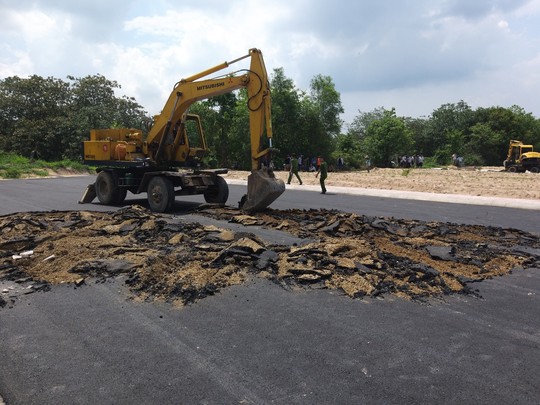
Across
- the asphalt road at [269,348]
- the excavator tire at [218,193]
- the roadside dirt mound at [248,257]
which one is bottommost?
the asphalt road at [269,348]

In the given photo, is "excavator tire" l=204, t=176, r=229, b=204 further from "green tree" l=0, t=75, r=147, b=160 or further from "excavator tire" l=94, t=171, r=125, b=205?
"green tree" l=0, t=75, r=147, b=160

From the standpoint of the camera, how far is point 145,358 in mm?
3926

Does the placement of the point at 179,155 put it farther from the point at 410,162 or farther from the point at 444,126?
the point at 444,126

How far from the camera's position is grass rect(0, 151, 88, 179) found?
36.0 metres

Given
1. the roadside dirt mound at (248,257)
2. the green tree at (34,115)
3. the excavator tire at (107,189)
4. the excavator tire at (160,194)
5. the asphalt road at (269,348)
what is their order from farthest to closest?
the green tree at (34,115) < the excavator tire at (107,189) < the excavator tire at (160,194) < the roadside dirt mound at (248,257) < the asphalt road at (269,348)

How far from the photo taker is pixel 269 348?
4.12m

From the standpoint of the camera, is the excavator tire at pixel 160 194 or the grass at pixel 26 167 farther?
the grass at pixel 26 167

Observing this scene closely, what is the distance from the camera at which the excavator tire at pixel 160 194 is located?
506 inches

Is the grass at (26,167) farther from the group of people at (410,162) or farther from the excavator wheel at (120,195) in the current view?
the group of people at (410,162)

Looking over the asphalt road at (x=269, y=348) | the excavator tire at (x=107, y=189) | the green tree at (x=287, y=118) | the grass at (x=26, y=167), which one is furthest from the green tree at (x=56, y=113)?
the asphalt road at (x=269, y=348)

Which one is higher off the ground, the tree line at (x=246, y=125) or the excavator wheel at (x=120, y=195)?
the tree line at (x=246, y=125)

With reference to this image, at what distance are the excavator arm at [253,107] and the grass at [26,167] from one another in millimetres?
26730

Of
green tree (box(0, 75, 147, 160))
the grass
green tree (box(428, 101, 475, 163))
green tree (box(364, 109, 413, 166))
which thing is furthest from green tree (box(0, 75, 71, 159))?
green tree (box(428, 101, 475, 163))

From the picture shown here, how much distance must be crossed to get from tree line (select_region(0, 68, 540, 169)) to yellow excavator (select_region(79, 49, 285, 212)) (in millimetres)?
23790
